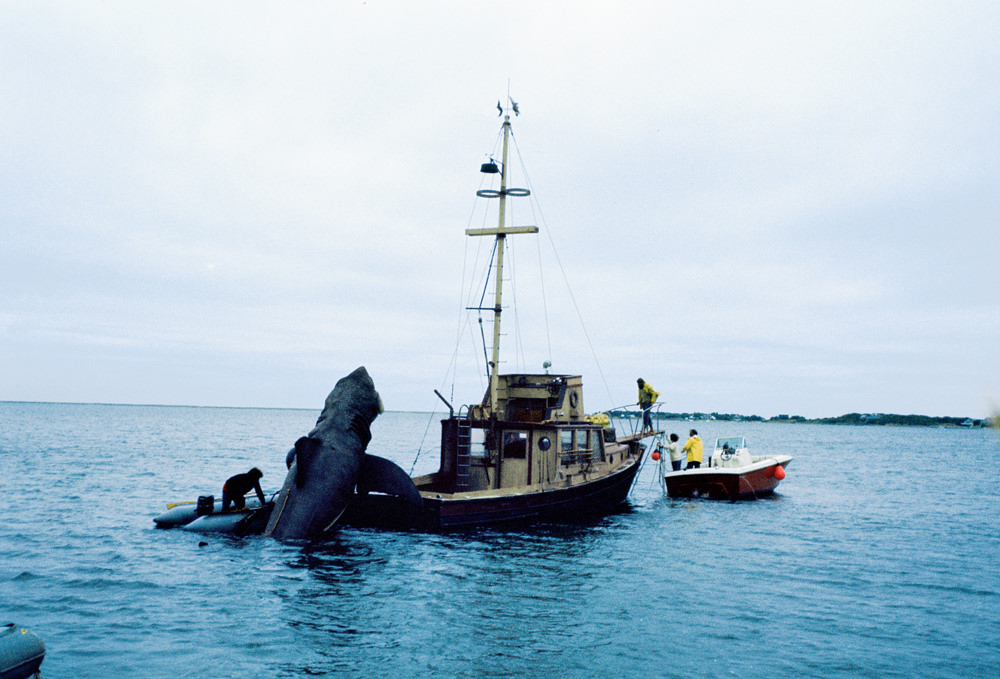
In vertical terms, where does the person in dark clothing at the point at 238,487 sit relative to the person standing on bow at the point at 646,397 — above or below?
below

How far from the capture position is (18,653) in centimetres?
754

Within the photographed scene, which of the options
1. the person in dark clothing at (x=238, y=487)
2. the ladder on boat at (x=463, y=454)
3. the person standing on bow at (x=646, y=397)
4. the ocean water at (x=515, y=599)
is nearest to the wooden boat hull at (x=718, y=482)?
the person standing on bow at (x=646, y=397)

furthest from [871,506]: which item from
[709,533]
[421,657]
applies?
[421,657]

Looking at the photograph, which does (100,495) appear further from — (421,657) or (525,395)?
(421,657)

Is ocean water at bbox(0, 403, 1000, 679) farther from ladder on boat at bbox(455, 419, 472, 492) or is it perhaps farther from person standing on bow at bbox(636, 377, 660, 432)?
person standing on bow at bbox(636, 377, 660, 432)

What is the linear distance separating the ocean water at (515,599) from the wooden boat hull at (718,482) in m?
3.37

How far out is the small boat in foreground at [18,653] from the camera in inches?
293

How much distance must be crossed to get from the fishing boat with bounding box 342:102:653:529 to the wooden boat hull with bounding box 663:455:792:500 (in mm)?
4427

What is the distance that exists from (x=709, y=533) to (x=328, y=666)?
16104mm

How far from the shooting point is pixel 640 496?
34562 millimetres

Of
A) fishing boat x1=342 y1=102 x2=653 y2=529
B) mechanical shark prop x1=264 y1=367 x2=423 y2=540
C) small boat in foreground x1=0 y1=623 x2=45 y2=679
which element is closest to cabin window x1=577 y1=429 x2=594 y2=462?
fishing boat x1=342 y1=102 x2=653 y2=529

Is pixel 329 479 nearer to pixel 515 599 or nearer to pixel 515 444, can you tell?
pixel 515 444

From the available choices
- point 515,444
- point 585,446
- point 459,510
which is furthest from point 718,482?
point 459,510

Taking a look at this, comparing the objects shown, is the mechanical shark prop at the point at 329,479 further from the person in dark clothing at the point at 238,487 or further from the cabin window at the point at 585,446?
the cabin window at the point at 585,446
